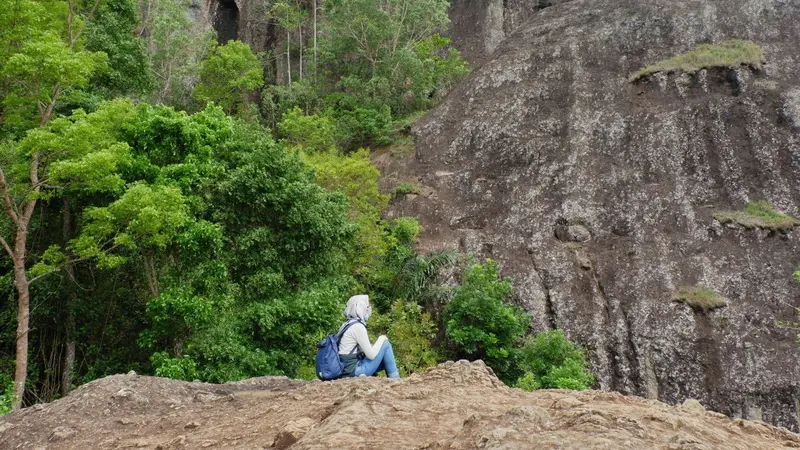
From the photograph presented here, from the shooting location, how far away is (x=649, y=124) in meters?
23.2

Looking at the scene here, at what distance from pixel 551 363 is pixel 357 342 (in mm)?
10282

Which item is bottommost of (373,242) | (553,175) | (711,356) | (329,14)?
(711,356)

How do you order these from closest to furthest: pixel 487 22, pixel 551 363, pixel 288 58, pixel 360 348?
pixel 360 348 → pixel 551 363 → pixel 288 58 → pixel 487 22

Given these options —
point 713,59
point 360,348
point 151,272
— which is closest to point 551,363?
point 151,272

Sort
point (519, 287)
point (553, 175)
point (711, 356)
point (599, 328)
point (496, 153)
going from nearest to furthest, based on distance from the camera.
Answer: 1. point (711, 356)
2. point (599, 328)
3. point (519, 287)
4. point (553, 175)
5. point (496, 153)

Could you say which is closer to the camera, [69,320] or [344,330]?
[344,330]

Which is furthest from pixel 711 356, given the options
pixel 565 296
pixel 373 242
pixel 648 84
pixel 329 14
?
pixel 329 14

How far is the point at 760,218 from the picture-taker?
19609 millimetres

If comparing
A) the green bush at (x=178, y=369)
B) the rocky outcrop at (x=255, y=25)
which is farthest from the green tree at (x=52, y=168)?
the rocky outcrop at (x=255, y=25)

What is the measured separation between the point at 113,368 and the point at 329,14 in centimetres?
2112

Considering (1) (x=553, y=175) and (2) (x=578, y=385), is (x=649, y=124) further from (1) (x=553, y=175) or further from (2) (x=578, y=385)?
(2) (x=578, y=385)

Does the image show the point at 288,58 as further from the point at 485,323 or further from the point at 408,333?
the point at 485,323

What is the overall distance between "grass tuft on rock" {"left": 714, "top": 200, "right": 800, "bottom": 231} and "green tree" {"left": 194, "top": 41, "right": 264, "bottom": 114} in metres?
21.3

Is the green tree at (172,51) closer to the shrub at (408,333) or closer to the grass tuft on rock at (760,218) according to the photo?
the shrub at (408,333)
